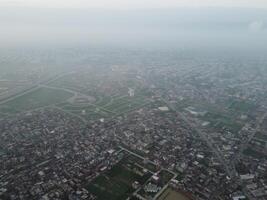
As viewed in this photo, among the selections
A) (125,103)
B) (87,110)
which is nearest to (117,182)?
(87,110)

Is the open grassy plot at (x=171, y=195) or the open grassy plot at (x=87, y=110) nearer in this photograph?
the open grassy plot at (x=171, y=195)

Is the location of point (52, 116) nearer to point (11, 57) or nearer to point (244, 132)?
point (244, 132)

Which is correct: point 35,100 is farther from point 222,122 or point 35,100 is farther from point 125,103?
point 222,122

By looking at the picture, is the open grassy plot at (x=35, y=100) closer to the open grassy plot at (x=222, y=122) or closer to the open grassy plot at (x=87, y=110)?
the open grassy plot at (x=87, y=110)

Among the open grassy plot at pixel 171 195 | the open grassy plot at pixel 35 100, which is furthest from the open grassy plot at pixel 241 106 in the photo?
the open grassy plot at pixel 35 100

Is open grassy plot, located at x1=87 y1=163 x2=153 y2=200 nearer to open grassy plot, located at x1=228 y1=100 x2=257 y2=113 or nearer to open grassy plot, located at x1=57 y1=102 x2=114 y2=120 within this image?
open grassy plot, located at x1=57 y1=102 x2=114 y2=120
